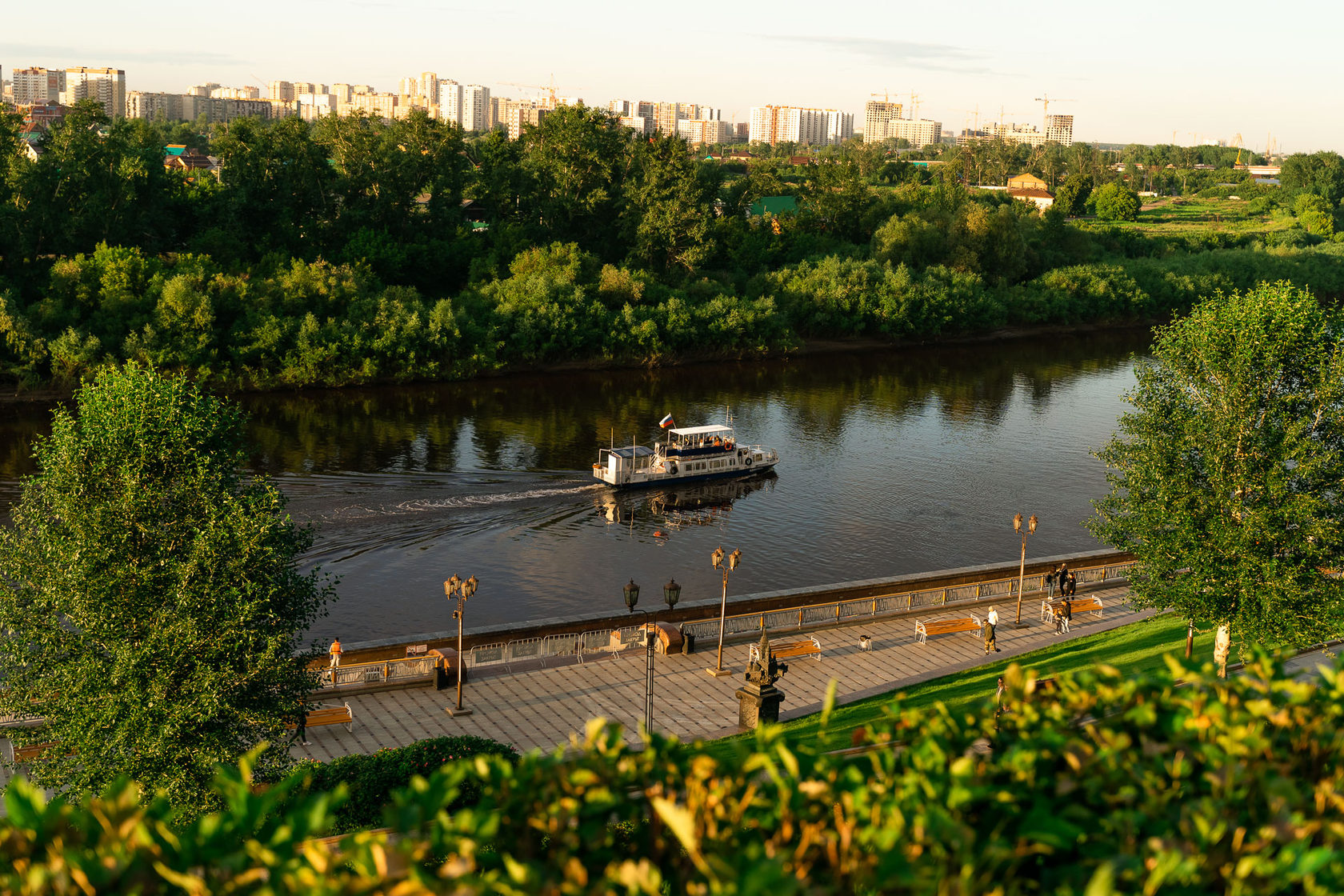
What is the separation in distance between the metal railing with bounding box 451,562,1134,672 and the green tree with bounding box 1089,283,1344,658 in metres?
2.47

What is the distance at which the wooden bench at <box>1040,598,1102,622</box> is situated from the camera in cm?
3366

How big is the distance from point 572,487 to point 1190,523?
2871 cm

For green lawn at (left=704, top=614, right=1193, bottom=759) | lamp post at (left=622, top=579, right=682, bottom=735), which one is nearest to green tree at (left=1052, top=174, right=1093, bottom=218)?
green lawn at (left=704, top=614, right=1193, bottom=759)

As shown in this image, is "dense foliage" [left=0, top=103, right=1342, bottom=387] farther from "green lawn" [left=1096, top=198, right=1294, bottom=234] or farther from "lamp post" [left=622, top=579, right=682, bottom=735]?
"lamp post" [left=622, top=579, right=682, bottom=735]

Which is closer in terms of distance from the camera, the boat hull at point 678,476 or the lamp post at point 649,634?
the lamp post at point 649,634

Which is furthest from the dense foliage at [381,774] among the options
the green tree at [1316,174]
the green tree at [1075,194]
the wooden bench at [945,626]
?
the green tree at [1316,174]

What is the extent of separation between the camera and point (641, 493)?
52.0 m

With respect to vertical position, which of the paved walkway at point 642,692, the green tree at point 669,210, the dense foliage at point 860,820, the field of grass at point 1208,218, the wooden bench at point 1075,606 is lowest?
the paved walkway at point 642,692

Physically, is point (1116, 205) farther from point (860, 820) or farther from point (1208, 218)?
point (860, 820)

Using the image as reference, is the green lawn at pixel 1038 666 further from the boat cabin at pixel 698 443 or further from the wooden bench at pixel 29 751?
the boat cabin at pixel 698 443

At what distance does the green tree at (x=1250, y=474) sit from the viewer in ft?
83.7

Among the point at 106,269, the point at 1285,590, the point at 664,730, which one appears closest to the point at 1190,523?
the point at 1285,590

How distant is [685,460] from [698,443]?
1392 mm

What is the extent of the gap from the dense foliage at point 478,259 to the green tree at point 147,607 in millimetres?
45976
